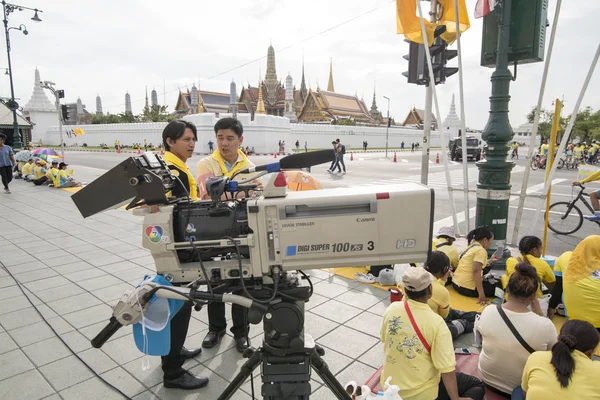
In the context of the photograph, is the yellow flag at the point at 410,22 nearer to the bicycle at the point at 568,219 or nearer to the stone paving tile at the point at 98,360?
the bicycle at the point at 568,219

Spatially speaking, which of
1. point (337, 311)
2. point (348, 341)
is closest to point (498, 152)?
point (337, 311)

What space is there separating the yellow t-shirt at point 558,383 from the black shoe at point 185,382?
6.65 feet

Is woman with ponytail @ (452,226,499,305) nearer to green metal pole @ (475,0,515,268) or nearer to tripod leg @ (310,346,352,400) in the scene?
green metal pole @ (475,0,515,268)

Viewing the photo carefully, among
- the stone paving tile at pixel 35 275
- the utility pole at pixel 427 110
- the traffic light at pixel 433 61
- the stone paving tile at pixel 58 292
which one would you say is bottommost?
the stone paving tile at pixel 58 292

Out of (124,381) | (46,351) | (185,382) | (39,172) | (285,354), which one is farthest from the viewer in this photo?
(39,172)

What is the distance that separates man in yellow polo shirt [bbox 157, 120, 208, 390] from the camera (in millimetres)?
2467

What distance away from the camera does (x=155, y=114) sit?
6003 cm

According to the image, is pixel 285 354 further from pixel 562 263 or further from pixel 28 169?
pixel 28 169

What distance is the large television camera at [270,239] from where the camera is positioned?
1.53 metres

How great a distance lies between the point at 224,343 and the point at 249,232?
1954 millimetres

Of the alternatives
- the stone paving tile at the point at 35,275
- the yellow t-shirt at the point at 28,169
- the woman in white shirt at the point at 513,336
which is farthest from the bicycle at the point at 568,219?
the yellow t-shirt at the point at 28,169

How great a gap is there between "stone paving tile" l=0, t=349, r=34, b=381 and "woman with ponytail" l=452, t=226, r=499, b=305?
4132 mm

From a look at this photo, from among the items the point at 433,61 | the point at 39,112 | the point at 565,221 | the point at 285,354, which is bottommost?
the point at 565,221

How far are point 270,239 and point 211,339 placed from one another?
194 cm
